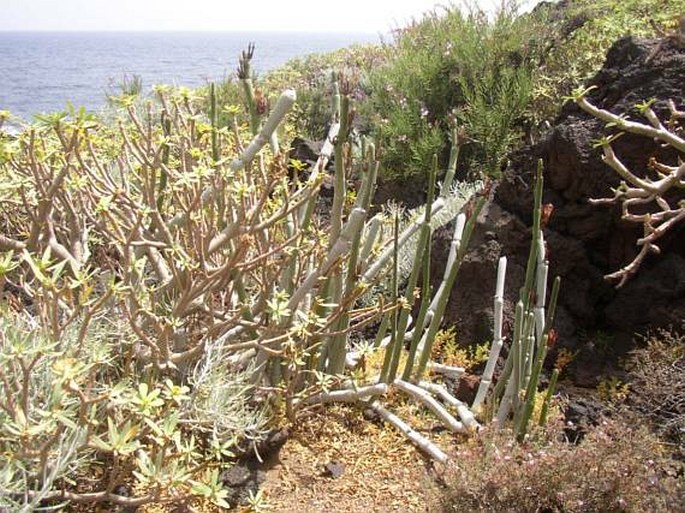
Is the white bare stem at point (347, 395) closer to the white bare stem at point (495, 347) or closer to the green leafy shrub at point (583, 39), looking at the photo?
the white bare stem at point (495, 347)

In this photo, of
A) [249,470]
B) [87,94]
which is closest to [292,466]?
[249,470]

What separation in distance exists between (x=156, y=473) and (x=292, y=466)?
93 centimetres

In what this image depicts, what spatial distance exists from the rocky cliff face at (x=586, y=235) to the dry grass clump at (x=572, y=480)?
4.58ft

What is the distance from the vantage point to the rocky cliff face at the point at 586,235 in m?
3.81

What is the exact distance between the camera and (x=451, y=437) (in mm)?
3029

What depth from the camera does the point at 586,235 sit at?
393cm

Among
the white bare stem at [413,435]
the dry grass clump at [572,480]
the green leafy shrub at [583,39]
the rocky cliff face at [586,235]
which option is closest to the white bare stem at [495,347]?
the white bare stem at [413,435]

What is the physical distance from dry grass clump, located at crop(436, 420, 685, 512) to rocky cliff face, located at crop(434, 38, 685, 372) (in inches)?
55.0

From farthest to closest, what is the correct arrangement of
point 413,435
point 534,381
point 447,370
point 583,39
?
point 583,39
point 447,370
point 413,435
point 534,381

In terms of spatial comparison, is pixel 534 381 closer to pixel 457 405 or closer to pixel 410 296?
pixel 457 405

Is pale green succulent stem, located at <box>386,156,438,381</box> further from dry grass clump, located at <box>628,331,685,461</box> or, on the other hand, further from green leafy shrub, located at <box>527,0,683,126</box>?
green leafy shrub, located at <box>527,0,683,126</box>

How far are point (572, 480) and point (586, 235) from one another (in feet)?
6.13

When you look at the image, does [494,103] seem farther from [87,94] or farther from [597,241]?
[87,94]

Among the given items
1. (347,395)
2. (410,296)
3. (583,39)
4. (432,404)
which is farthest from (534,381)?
(583,39)
